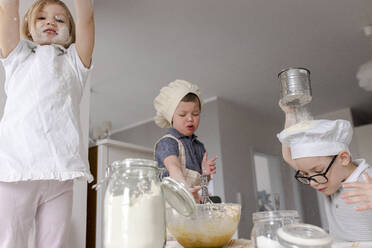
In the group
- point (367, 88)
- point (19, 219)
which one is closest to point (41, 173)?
point (19, 219)

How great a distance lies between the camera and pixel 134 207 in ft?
0.82

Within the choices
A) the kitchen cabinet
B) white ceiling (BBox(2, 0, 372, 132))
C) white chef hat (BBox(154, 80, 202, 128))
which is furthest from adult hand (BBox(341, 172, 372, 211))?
white ceiling (BBox(2, 0, 372, 132))

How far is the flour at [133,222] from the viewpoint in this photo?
24cm

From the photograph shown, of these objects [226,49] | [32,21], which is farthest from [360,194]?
[226,49]

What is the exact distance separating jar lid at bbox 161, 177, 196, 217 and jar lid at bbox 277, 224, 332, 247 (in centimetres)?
8

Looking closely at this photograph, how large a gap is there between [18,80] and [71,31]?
0.48ft

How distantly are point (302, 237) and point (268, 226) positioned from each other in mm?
49

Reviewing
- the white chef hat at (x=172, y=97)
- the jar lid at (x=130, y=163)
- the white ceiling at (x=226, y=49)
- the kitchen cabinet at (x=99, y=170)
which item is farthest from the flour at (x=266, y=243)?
the white ceiling at (x=226, y=49)

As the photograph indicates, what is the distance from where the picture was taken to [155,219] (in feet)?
0.84

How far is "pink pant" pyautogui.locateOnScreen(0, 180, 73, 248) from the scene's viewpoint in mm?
466

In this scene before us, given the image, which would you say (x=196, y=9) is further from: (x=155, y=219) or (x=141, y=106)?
(x=155, y=219)

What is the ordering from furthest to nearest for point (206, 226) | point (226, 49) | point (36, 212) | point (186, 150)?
point (226, 49), point (186, 150), point (36, 212), point (206, 226)

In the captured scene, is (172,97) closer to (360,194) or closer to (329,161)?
(329,161)

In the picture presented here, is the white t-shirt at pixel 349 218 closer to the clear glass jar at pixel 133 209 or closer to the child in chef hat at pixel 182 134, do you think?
the child in chef hat at pixel 182 134
